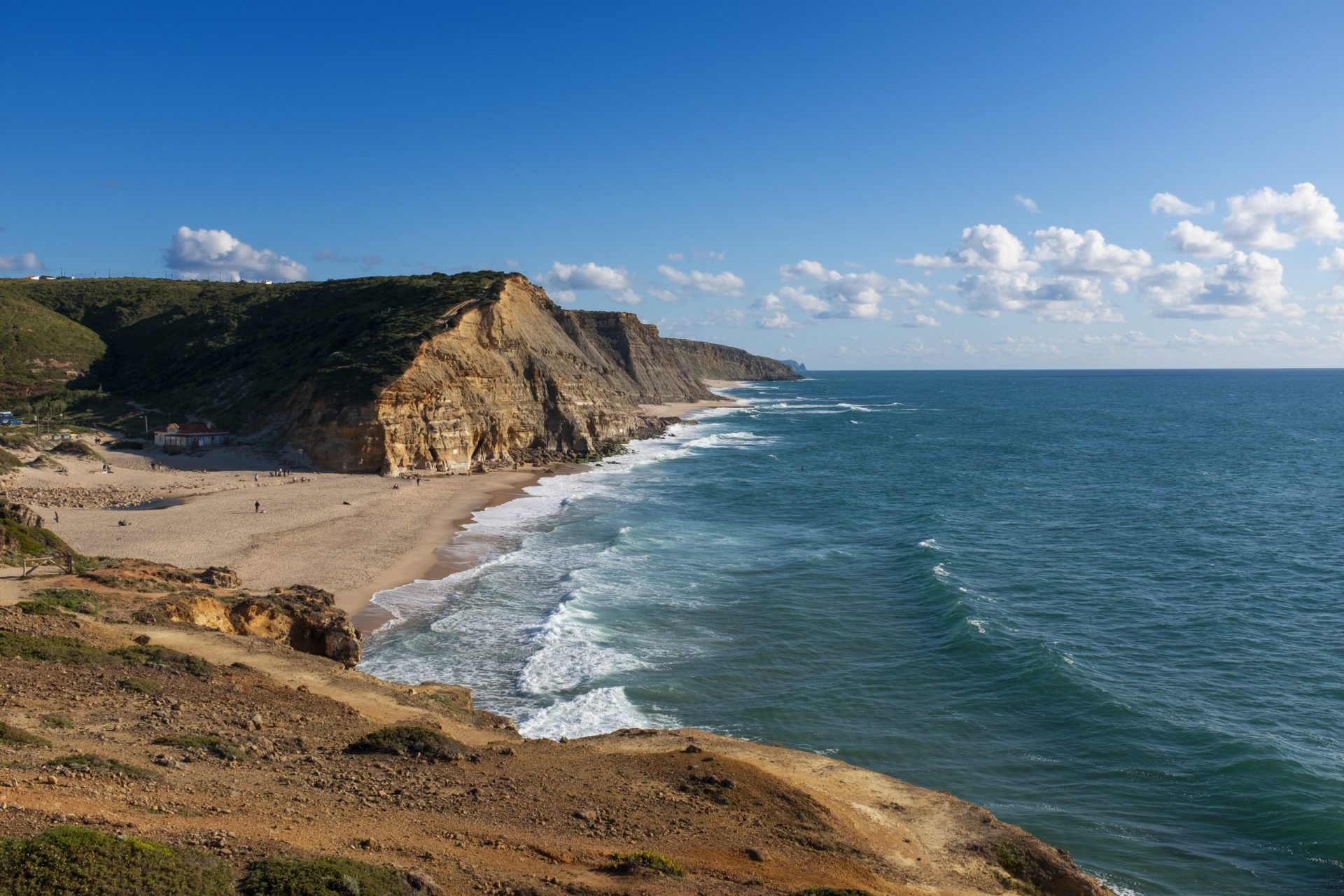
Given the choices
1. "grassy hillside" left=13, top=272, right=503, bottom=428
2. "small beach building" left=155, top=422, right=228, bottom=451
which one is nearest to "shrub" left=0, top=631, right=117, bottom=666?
"grassy hillside" left=13, top=272, right=503, bottom=428

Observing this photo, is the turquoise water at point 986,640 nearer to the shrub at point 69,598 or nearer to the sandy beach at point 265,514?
the sandy beach at point 265,514

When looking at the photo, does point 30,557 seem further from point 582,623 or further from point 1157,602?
point 1157,602

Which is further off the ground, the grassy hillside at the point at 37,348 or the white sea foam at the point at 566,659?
the grassy hillside at the point at 37,348

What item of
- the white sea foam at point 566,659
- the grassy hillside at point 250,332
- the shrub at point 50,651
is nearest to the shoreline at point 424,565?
the white sea foam at point 566,659

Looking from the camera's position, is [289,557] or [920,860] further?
[289,557]

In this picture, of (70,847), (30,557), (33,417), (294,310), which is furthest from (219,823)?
(294,310)

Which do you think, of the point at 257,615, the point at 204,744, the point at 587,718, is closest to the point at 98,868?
the point at 204,744

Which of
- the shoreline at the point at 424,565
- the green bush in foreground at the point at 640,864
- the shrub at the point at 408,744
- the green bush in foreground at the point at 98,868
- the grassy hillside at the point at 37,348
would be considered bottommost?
the shoreline at the point at 424,565

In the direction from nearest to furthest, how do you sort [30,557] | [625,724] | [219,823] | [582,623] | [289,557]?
[219,823] → [625,724] → [30,557] → [582,623] → [289,557]
